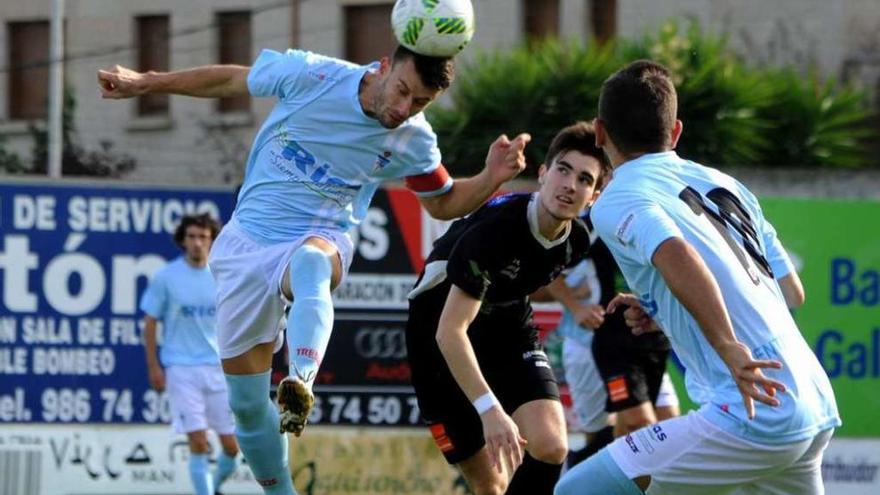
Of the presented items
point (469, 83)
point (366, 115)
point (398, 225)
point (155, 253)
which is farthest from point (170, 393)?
point (469, 83)

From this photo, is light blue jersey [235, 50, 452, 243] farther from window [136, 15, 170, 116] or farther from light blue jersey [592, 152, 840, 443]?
window [136, 15, 170, 116]

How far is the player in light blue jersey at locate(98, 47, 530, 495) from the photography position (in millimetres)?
7770

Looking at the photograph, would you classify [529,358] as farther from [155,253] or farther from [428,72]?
[155,253]

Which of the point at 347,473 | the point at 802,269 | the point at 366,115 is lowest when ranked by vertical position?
the point at 347,473

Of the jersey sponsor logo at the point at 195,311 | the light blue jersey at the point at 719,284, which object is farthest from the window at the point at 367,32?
the light blue jersey at the point at 719,284

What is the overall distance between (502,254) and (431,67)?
3.02 feet

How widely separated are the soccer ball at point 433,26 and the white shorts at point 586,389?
5.33 meters

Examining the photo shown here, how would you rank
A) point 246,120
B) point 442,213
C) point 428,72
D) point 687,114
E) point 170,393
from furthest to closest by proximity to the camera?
point 246,120, point 687,114, point 170,393, point 442,213, point 428,72

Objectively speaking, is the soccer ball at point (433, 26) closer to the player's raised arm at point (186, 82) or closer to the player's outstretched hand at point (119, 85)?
the player's raised arm at point (186, 82)

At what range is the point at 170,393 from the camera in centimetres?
1333

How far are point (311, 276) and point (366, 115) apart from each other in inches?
29.8

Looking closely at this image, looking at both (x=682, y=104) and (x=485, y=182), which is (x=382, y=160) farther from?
(x=682, y=104)

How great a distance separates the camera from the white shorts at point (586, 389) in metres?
12.5

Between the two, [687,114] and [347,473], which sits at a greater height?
[687,114]
